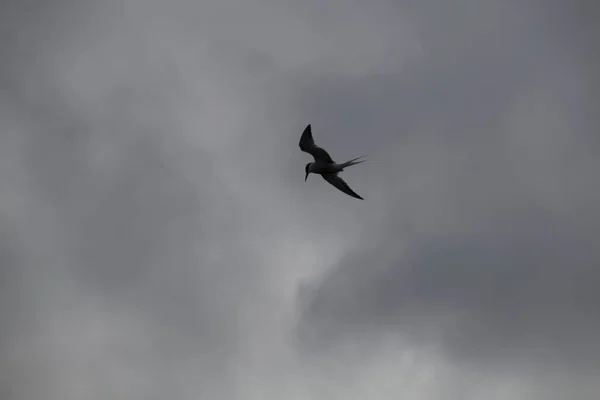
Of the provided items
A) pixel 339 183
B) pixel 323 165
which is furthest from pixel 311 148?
pixel 339 183

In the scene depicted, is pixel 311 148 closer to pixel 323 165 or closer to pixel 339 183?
pixel 323 165

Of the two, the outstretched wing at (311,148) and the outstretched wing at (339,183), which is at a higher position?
the outstretched wing at (311,148)

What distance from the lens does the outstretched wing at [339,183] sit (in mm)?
55750

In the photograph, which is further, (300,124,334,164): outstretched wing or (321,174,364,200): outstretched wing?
(321,174,364,200): outstretched wing

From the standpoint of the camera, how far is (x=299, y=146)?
55250 mm

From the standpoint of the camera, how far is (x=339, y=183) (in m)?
56.2

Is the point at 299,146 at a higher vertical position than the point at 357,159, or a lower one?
higher

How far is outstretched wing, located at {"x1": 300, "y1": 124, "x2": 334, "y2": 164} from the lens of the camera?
53594mm

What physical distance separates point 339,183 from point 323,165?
2561mm

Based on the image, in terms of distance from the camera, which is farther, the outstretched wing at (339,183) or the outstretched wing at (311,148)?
the outstretched wing at (339,183)

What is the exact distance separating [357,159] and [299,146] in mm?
6265

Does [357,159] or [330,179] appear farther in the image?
[330,179]

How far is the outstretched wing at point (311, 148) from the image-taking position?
53.6 metres

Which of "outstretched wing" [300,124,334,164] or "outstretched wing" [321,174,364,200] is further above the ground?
"outstretched wing" [300,124,334,164]
